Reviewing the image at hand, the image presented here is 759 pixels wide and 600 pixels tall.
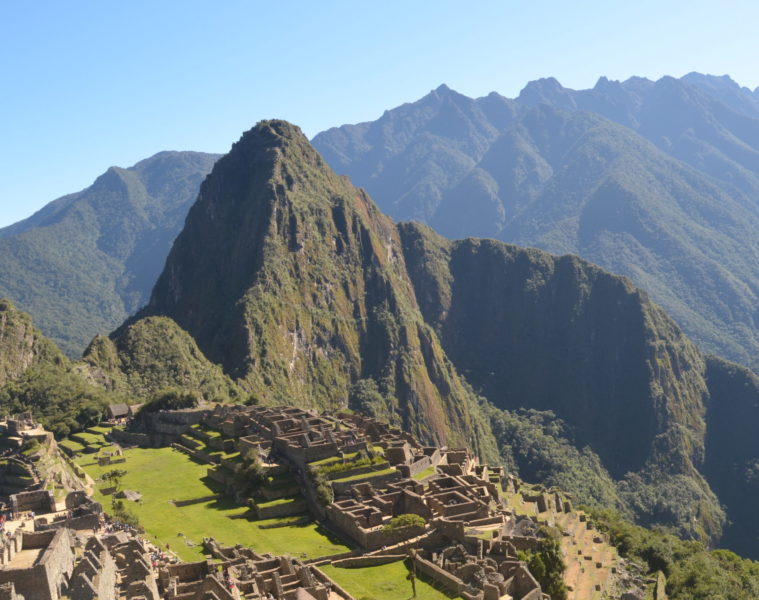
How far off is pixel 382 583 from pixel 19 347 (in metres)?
94.9

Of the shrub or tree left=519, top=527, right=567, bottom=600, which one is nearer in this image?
tree left=519, top=527, right=567, bottom=600

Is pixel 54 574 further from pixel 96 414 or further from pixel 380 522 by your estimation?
pixel 96 414

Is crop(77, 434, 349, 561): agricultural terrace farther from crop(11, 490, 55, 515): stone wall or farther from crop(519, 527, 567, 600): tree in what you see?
crop(519, 527, 567, 600): tree

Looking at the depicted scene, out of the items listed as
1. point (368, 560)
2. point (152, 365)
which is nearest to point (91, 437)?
point (368, 560)

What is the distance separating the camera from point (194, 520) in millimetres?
59188

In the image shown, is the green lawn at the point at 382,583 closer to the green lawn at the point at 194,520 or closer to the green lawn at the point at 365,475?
the green lawn at the point at 194,520

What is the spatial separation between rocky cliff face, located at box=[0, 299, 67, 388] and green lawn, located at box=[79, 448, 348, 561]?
50380 millimetres

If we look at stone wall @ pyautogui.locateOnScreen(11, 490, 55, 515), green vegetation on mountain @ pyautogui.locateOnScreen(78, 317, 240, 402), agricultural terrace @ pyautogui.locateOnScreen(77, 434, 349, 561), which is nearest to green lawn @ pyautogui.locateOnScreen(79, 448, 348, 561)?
agricultural terrace @ pyautogui.locateOnScreen(77, 434, 349, 561)

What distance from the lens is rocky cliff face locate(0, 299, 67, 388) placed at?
11944 cm

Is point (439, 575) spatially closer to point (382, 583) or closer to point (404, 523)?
point (382, 583)

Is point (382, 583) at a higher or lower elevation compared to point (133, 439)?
lower

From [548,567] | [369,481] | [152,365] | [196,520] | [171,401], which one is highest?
[152,365]

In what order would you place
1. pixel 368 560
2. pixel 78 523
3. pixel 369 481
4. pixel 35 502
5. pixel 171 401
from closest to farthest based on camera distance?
pixel 78 523 → pixel 35 502 → pixel 368 560 → pixel 369 481 → pixel 171 401

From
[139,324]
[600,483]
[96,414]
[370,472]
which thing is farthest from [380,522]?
[600,483]
